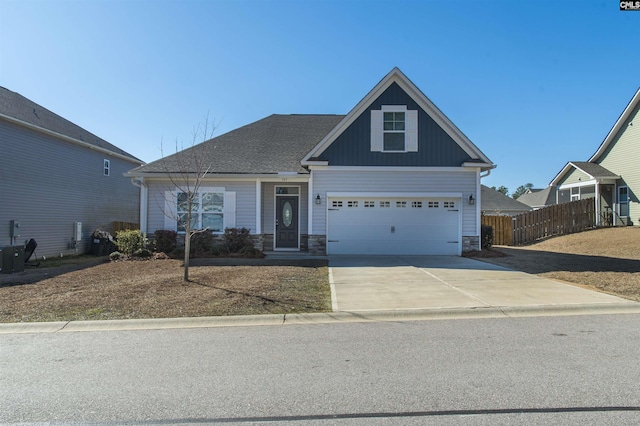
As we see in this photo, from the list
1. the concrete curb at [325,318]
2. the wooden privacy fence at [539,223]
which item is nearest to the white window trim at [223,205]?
the concrete curb at [325,318]

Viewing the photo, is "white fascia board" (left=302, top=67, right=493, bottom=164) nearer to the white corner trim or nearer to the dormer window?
the dormer window

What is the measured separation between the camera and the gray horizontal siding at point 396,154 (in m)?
15.6

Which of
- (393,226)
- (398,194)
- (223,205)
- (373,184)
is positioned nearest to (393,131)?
(373,184)

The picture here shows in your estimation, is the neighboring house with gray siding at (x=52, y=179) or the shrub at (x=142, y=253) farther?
the neighboring house with gray siding at (x=52, y=179)

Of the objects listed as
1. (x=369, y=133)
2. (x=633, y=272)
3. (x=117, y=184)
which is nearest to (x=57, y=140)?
(x=117, y=184)

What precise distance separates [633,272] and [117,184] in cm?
2237

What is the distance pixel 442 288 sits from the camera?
919cm

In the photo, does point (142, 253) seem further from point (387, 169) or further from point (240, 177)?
point (387, 169)

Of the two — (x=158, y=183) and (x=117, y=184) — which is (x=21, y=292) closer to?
(x=158, y=183)

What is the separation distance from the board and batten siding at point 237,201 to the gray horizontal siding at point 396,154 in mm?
3271

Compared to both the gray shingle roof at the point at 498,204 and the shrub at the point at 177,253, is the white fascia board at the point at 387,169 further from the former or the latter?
the gray shingle roof at the point at 498,204

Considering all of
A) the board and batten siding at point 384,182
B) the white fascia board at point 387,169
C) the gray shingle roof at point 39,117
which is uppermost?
the gray shingle roof at point 39,117

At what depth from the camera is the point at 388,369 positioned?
15.0ft

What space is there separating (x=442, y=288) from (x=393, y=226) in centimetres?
679
